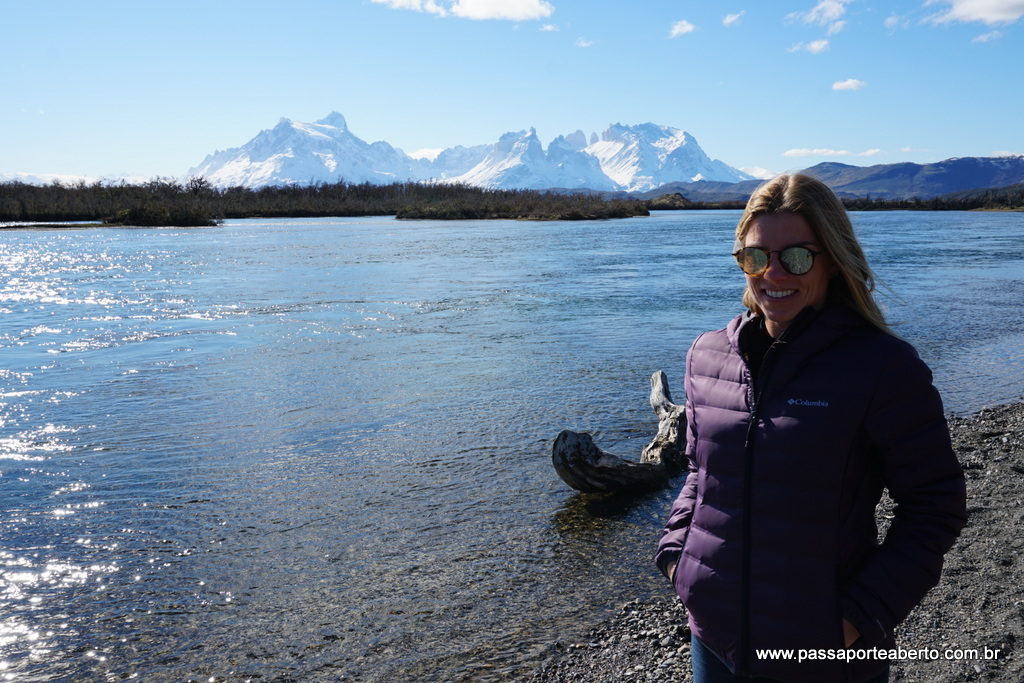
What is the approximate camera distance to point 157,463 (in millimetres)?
9852

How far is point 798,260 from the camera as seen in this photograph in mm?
2453

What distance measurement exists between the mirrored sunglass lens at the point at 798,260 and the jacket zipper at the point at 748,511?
8.9 inches

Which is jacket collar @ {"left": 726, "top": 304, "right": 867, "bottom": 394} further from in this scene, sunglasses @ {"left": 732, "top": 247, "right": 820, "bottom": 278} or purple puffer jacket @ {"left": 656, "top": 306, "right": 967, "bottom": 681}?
sunglasses @ {"left": 732, "top": 247, "right": 820, "bottom": 278}

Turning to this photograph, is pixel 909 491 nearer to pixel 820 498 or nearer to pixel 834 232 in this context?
pixel 820 498

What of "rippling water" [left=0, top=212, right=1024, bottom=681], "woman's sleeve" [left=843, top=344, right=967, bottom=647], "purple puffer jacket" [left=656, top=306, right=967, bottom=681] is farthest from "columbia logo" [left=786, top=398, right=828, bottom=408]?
"rippling water" [left=0, top=212, right=1024, bottom=681]

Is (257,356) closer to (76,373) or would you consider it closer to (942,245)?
(76,373)

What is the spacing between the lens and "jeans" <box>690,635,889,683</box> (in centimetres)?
246

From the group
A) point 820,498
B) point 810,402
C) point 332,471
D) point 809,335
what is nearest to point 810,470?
point 820,498

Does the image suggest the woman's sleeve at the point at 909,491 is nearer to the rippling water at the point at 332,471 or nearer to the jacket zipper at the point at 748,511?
the jacket zipper at the point at 748,511

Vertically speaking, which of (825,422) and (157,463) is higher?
(825,422)

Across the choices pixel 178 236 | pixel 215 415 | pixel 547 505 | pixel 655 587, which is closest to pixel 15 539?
pixel 215 415

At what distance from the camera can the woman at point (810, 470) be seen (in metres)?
2.25

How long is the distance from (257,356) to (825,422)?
1558 centimetres

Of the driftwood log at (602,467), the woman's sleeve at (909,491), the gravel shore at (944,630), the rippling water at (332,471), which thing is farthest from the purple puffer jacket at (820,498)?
the driftwood log at (602,467)
